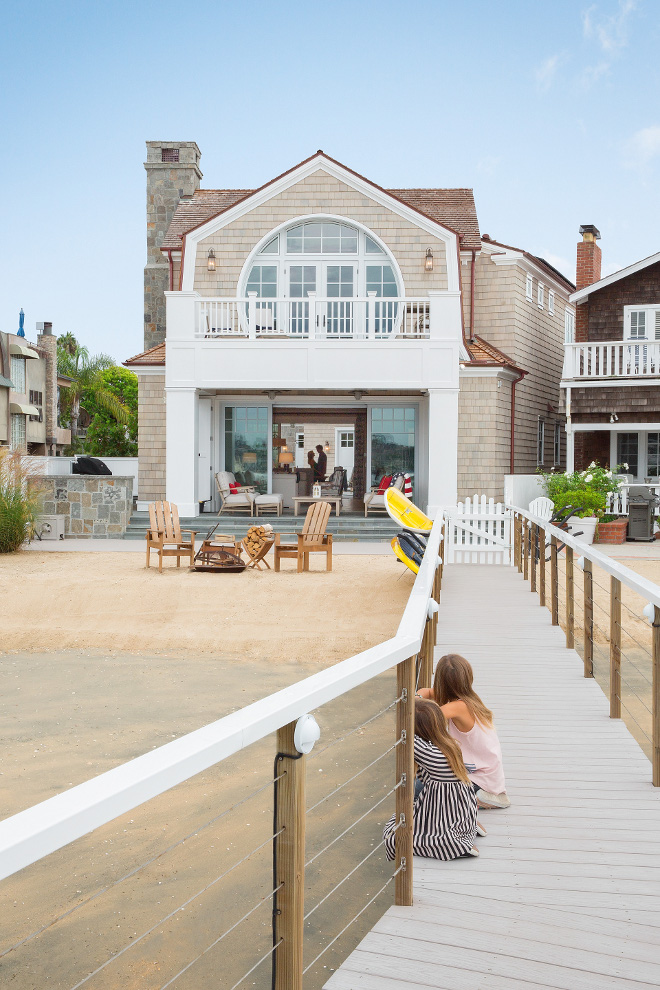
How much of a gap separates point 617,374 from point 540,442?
4875 millimetres

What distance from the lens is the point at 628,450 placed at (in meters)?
22.7

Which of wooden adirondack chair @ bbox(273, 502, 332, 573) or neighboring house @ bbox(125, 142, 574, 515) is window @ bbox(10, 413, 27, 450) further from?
wooden adirondack chair @ bbox(273, 502, 332, 573)

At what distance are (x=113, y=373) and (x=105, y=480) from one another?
30.2 metres

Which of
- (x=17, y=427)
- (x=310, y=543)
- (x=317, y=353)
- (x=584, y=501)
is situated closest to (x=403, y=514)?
(x=310, y=543)

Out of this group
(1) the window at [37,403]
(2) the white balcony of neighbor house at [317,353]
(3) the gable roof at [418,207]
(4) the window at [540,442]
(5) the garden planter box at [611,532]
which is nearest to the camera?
(5) the garden planter box at [611,532]

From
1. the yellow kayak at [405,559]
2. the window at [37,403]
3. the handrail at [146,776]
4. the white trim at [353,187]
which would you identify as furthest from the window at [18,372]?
the handrail at [146,776]

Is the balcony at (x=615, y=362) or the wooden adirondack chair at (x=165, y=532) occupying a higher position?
the balcony at (x=615, y=362)

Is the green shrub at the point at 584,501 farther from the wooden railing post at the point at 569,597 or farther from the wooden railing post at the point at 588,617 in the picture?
the wooden railing post at the point at 588,617

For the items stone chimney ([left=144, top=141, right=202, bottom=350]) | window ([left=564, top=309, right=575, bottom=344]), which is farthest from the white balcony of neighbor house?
window ([left=564, top=309, right=575, bottom=344])

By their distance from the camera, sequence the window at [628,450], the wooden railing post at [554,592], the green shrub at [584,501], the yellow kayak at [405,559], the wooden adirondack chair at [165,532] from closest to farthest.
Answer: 1. the wooden railing post at [554,592]
2. the yellow kayak at [405,559]
3. the wooden adirondack chair at [165,532]
4. the green shrub at [584,501]
5. the window at [628,450]

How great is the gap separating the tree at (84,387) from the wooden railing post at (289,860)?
40.5 meters

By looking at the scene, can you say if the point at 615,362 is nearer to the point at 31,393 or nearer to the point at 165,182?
the point at 165,182

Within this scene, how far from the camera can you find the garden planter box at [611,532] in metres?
17.8

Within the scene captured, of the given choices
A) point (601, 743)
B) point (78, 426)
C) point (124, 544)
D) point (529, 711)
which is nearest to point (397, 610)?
point (529, 711)
